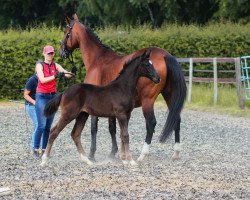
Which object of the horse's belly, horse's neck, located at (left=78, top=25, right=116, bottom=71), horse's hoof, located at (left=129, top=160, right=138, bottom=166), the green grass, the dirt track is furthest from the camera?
the green grass

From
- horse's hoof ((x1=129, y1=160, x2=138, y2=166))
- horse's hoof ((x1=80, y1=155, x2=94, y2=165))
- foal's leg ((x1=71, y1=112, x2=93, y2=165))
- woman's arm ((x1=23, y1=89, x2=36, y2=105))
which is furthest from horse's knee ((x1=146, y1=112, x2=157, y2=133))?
woman's arm ((x1=23, y1=89, x2=36, y2=105))

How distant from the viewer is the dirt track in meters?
8.82

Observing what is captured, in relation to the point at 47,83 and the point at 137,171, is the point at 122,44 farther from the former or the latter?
the point at 137,171

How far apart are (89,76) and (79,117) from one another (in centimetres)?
127

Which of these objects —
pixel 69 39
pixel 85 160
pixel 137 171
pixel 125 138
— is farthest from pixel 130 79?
pixel 69 39

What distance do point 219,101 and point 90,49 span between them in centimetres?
907

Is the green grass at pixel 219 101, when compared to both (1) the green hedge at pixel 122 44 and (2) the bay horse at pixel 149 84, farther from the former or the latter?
(2) the bay horse at pixel 149 84

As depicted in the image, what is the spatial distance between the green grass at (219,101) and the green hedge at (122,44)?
9.04ft

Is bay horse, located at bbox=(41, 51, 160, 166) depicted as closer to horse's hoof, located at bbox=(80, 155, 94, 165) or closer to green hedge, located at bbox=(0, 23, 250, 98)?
horse's hoof, located at bbox=(80, 155, 94, 165)

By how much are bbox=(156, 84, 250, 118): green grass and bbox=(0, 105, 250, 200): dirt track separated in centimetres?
373

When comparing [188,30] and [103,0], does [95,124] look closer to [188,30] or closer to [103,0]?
[188,30]

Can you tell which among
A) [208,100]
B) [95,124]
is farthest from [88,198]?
[208,100]

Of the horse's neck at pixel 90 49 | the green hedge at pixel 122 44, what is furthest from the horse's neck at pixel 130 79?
the green hedge at pixel 122 44

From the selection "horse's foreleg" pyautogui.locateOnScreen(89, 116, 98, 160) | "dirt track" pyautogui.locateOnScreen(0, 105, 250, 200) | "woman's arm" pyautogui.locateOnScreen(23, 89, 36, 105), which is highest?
"woman's arm" pyautogui.locateOnScreen(23, 89, 36, 105)
